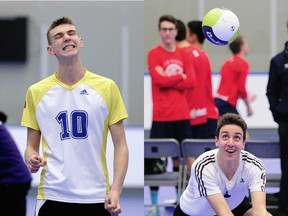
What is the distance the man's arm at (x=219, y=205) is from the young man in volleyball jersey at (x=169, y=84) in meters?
2.69

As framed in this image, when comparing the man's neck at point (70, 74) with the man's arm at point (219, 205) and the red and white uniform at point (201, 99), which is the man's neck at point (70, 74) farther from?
the red and white uniform at point (201, 99)

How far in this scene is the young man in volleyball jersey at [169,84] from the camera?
7.79 meters

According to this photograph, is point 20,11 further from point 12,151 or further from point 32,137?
point 32,137

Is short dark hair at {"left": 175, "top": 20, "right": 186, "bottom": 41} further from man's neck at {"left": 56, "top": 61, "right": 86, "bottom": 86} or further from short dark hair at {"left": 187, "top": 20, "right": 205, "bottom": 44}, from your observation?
man's neck at {"left": 56, "top": 61, "right": 86, "bottom": 86}

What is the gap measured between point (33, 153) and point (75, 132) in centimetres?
24

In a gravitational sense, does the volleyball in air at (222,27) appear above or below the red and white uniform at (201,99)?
above

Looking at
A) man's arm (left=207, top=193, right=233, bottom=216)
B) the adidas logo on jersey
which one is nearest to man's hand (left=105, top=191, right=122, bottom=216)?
the adidas logo on jersey

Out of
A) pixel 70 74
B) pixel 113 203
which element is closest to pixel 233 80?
pixel 70 74

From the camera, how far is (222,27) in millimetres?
5938

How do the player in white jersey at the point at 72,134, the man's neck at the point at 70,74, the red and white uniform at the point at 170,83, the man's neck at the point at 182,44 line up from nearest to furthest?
the player in white jersey at the point at 72,134 < the man's neck at the point at 70,74 < the red and white uniform at the point at 170,83 < the man's neck at the point at 182,44

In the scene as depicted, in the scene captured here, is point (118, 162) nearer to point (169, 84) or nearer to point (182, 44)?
point (169, 84)

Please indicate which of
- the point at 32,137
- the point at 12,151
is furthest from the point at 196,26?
the point at 32,137

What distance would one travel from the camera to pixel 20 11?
10.6 meters

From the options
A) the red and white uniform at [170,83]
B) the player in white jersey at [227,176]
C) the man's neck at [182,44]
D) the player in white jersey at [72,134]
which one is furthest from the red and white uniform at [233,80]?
the player in white jersey at [72,134]
